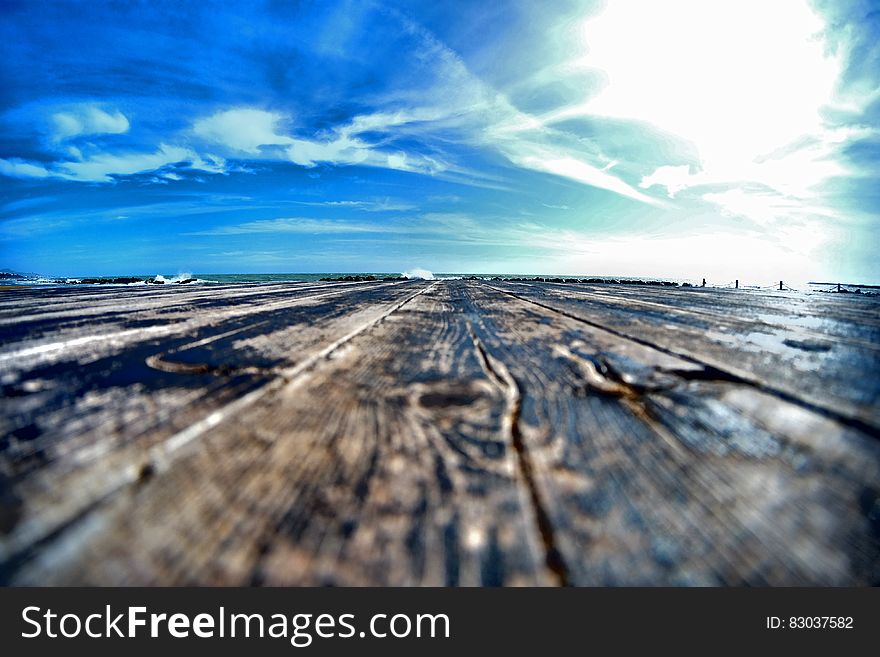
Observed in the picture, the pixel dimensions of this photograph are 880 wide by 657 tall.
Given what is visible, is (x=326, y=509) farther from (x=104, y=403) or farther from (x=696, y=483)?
(x=104, y=403)

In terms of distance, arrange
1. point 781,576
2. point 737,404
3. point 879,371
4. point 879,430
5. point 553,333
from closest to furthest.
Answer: point 781,576, point 879,430, point 737,404, point 879,371, point 553,333

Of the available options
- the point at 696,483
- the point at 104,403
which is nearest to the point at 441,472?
the point at 696,483

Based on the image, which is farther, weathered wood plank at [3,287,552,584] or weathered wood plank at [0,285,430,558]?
weathered wood plank at [0,285,430,558]

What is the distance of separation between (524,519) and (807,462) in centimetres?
45

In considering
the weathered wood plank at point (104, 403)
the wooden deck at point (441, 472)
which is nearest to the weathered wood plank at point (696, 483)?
the wooden deck at point (441, 472)

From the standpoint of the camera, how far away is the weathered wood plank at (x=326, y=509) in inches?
14.1

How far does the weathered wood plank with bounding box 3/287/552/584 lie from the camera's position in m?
0.36

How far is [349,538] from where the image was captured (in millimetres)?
396

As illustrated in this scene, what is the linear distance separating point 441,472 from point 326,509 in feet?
0.50

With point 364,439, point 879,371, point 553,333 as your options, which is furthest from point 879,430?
point 553,333

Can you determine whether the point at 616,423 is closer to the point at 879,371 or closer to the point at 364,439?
the point at 364,439

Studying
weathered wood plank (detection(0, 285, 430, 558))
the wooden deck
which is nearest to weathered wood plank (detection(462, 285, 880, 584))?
the wooden deck

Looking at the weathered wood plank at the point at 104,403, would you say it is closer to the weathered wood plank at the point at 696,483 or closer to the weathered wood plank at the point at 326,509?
the weathered wood plank at the point at 326,509

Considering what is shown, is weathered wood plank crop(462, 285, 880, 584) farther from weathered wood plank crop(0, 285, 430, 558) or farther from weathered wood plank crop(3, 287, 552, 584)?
weathered wood plank crop(0, 285, 430, 558)
